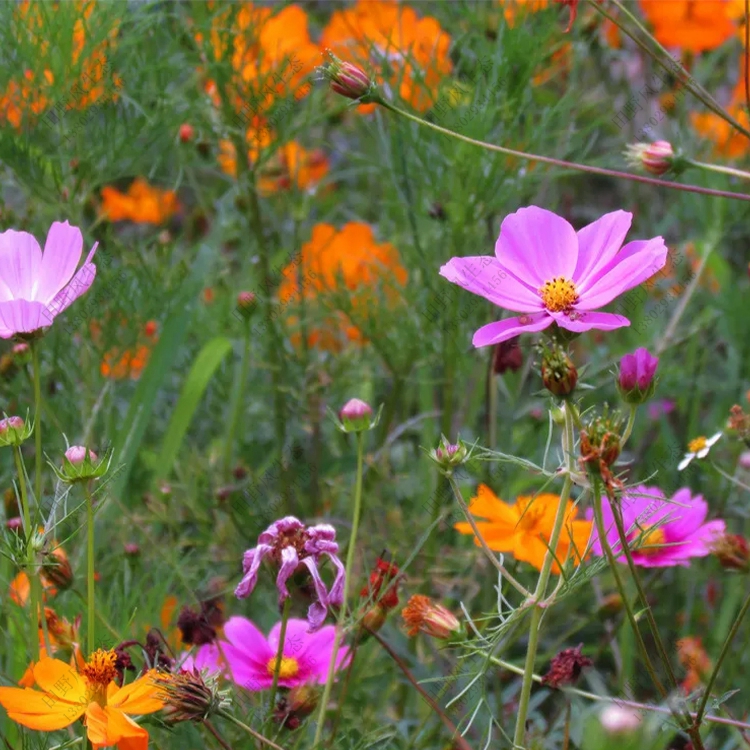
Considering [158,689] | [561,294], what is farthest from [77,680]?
[561,294]

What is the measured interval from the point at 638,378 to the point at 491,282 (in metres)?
0.10

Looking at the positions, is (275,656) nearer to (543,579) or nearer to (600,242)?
(543,579)

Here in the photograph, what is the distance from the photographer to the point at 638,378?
0.59 m

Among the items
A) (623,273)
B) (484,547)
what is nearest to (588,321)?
(623,273)

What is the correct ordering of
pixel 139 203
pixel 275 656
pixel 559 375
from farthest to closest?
pixel 139 203 → pixel 275 656 → pixel 559 375

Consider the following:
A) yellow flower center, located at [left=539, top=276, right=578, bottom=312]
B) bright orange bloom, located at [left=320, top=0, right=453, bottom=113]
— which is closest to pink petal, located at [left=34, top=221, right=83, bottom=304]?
yellow flower center, located at [left=539, top=276, right=578, bottom=312]

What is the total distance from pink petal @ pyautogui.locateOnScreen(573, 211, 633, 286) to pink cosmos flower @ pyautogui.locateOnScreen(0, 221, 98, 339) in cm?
30

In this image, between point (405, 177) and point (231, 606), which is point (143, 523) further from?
point (405, 177)

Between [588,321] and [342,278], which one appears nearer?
[588,321]

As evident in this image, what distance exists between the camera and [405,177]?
3.50 ft

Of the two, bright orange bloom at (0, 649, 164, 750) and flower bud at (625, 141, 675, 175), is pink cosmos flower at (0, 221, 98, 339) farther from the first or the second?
flower bud at (625, 141, 675, 175)

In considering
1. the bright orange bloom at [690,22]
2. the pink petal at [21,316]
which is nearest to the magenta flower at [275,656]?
the pink petal at [21,316]

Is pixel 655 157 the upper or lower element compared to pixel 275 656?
upper

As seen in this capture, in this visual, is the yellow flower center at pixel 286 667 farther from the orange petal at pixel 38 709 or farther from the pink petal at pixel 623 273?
the pink petal at pixel 623 273
